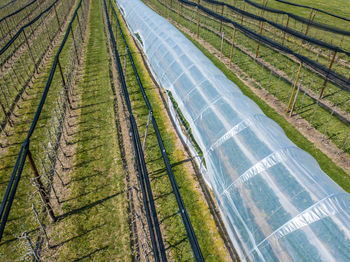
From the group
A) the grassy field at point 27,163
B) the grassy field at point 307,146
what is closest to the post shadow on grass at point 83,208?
the grassy field at point 27,163

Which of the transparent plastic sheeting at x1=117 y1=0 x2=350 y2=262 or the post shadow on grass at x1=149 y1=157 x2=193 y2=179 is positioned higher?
the transparent plastic sheeting at x1=117 y1=0 x2=350 y2=262

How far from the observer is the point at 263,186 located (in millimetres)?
7609

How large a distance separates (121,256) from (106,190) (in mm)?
3088

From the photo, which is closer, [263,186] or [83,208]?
[263,186]

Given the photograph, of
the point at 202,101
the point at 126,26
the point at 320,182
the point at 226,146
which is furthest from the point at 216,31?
the point at 320,182

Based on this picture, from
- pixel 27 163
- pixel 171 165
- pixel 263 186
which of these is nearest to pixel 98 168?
pixel 171 165

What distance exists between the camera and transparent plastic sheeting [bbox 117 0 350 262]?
616 cm

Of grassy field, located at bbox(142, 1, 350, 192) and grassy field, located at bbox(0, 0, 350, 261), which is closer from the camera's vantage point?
grassy field, located at bbox(0, 0, 350, 261)

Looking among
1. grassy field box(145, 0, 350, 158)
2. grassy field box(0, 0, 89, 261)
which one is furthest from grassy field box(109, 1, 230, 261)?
grassy field box(145, 0, 350, 158)

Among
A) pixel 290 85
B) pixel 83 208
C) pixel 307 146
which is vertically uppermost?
pixel 290 85

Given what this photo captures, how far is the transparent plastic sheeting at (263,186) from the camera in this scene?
6.16 m

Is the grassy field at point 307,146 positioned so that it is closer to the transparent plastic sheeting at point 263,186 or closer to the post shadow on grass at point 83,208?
the transparent plastic sheeting at point 263,186

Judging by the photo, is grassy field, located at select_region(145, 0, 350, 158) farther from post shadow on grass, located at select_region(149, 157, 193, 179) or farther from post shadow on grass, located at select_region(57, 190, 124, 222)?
post shadow on grass, located at select_region(57, 190, 124, 222)

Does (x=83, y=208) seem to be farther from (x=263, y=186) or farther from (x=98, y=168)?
(x=263, y=186)
